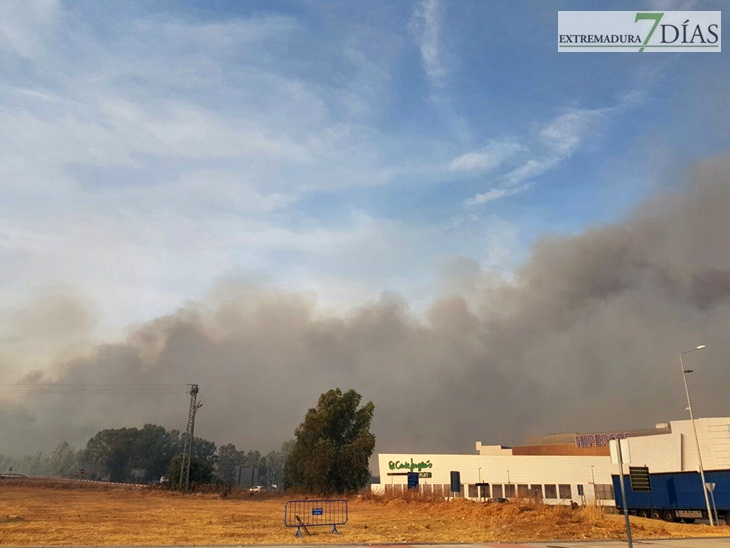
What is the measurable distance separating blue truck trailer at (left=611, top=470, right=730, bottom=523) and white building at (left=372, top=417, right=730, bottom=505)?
41.7ft

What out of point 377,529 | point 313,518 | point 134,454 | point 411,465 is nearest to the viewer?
point 377,529

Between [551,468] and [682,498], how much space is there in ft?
143

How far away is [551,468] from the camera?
86.1m

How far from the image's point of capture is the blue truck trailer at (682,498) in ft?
137

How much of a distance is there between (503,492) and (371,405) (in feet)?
88.6

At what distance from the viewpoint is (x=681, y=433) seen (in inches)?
2360

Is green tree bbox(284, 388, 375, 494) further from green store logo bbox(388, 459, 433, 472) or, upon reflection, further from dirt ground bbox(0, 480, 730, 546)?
dirt ground bbox(0, 480, 730, 546)

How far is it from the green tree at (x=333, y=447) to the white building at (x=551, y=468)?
5.99 metres

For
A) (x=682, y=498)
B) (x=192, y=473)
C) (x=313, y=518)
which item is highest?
(x=192, y=473)

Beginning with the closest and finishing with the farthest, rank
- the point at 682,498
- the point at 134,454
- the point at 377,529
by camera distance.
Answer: the point at 377,529, the point at 682,498, the point at 134,454

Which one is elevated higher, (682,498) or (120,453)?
(120,453)

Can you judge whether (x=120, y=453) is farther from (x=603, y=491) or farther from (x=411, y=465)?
(x=603, y=491)

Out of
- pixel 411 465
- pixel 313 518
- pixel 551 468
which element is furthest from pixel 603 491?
pixel 313 518

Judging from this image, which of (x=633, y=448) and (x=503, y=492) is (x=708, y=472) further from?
(x=503, y=492)
